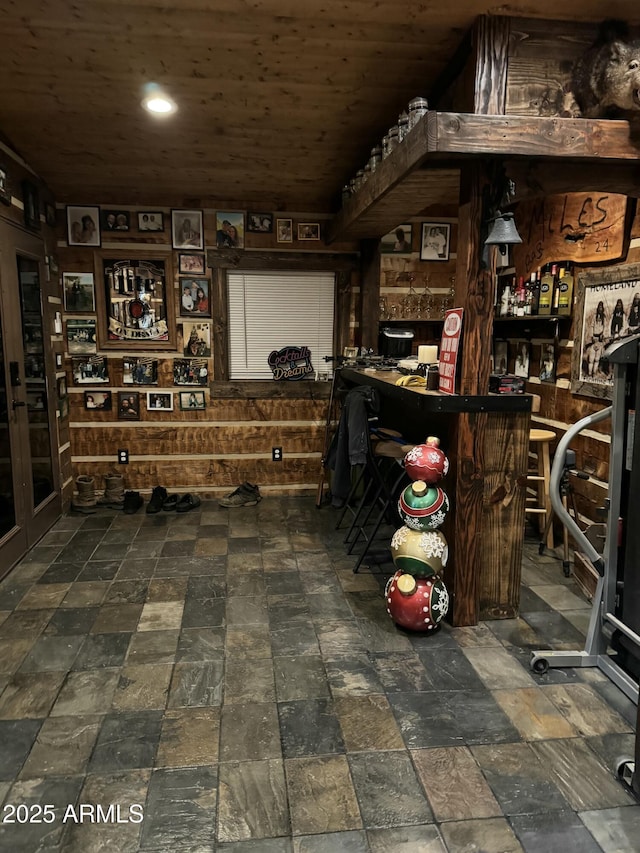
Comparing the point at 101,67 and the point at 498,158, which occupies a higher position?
the point at 101,67

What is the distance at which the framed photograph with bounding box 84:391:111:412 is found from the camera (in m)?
4.82

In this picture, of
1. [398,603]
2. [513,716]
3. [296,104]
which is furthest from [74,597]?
[296,104]

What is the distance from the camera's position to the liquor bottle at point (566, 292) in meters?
3.58

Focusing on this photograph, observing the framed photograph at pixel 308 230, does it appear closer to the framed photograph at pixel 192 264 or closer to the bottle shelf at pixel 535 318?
the framed photograph at pixel 192 264

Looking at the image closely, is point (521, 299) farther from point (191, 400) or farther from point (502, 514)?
point (191, 400)

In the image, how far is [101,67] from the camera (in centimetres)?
263

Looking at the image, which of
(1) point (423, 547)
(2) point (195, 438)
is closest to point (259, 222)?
(2) point (195, 438)

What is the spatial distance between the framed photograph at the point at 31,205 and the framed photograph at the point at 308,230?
2050 mm

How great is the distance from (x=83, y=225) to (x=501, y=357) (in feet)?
11.9

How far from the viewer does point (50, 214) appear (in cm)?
440

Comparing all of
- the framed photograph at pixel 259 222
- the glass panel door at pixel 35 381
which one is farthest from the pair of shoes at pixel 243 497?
the framed photograph at pixel 259 222

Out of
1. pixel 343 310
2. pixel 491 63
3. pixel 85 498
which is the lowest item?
pixel 85 498

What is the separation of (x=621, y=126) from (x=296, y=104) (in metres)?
1.62

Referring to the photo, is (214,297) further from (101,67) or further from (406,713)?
(406,713)
